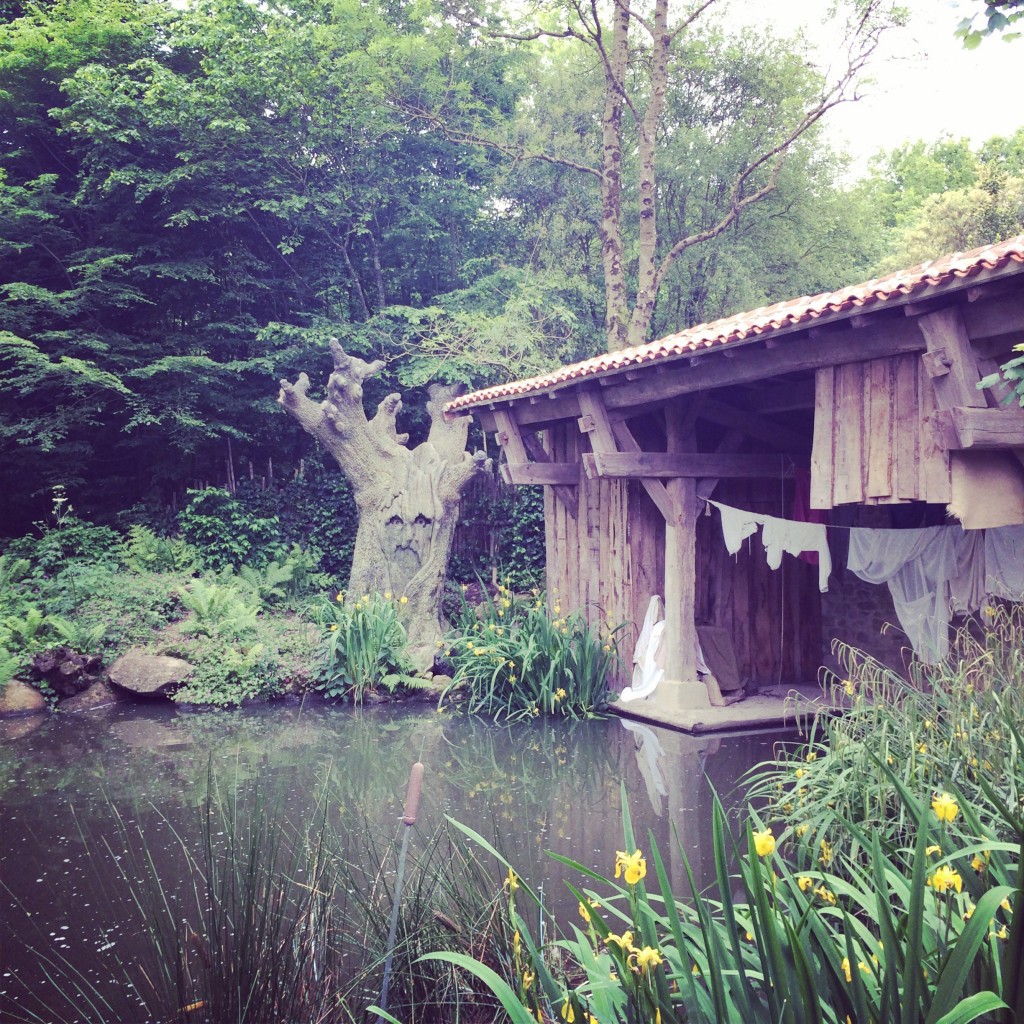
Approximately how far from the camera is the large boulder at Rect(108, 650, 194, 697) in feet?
33.6

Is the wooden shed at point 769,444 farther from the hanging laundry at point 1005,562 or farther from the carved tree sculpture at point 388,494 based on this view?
the carved tree sculpture at point 388,494

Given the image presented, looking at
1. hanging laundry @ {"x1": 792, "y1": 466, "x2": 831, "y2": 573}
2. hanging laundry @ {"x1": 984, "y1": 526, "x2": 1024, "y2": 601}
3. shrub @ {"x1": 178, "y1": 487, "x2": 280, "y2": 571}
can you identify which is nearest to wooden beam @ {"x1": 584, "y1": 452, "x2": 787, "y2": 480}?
hanging laundry @ {"x1": 792, "y1": 466, "x2": 831, "y2": 573}

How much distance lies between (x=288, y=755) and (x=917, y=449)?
5355 millimetres

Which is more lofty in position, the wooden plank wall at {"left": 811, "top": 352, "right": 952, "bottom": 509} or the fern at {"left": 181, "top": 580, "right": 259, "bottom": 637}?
the wooden plank wall at {"left": 811, "top": 352, "right": 952, "bottom": 509}

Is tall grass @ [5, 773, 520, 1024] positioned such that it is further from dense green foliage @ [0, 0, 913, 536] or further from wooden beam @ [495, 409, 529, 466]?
dense green foliage @ [0, 0, 913, 536]

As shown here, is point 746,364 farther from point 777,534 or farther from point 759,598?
point 759,598

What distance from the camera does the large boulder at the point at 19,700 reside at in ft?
32.0

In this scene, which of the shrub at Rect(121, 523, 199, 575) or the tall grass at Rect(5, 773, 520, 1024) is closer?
the tall grass at Rect(5, 773, 520, 1024)

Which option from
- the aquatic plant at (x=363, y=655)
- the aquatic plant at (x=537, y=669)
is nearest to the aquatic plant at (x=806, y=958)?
the aquatic plant at (x=537, y=669)

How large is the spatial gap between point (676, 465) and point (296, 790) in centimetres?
447

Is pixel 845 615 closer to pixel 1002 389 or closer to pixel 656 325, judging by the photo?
pixel 1002 389

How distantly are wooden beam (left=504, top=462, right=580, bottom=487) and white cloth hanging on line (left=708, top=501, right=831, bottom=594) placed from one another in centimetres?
217

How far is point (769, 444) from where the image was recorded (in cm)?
963

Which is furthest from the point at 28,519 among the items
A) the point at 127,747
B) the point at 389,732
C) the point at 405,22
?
the point at 405,22
